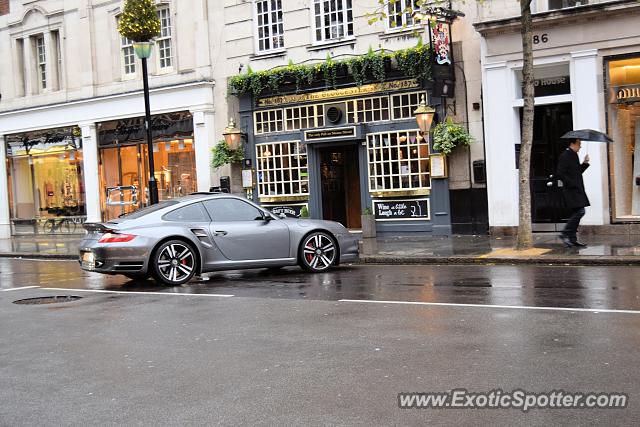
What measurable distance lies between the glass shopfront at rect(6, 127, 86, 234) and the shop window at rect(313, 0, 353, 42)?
1059 cm

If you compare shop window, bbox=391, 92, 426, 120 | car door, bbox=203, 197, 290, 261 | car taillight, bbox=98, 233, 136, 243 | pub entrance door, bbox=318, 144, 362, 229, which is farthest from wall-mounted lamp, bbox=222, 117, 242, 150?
car taillight, bbox=98, 233, 136, 243

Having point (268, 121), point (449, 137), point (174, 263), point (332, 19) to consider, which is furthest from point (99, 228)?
point (332, 19)

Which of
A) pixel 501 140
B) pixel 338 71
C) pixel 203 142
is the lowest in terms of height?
pixel 501 140

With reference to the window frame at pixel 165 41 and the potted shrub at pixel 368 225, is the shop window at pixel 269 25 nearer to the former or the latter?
the window frame at pixel 165 41

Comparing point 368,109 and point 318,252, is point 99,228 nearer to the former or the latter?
point 318,252

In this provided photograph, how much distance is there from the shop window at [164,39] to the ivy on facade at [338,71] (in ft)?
10.3

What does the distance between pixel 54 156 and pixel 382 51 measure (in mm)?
14617

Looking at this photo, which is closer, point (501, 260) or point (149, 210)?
point (149, 210)

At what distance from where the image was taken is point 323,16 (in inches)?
883

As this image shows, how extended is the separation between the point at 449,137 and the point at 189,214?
8552 millimetres

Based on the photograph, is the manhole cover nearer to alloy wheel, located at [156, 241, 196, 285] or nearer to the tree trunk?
alloy wheel, located at [156, 241, 196, 285]

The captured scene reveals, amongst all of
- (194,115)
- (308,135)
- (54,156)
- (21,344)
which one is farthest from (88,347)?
(54,156)

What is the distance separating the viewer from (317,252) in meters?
13.8

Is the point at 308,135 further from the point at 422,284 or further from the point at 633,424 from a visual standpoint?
the point at 633,424
